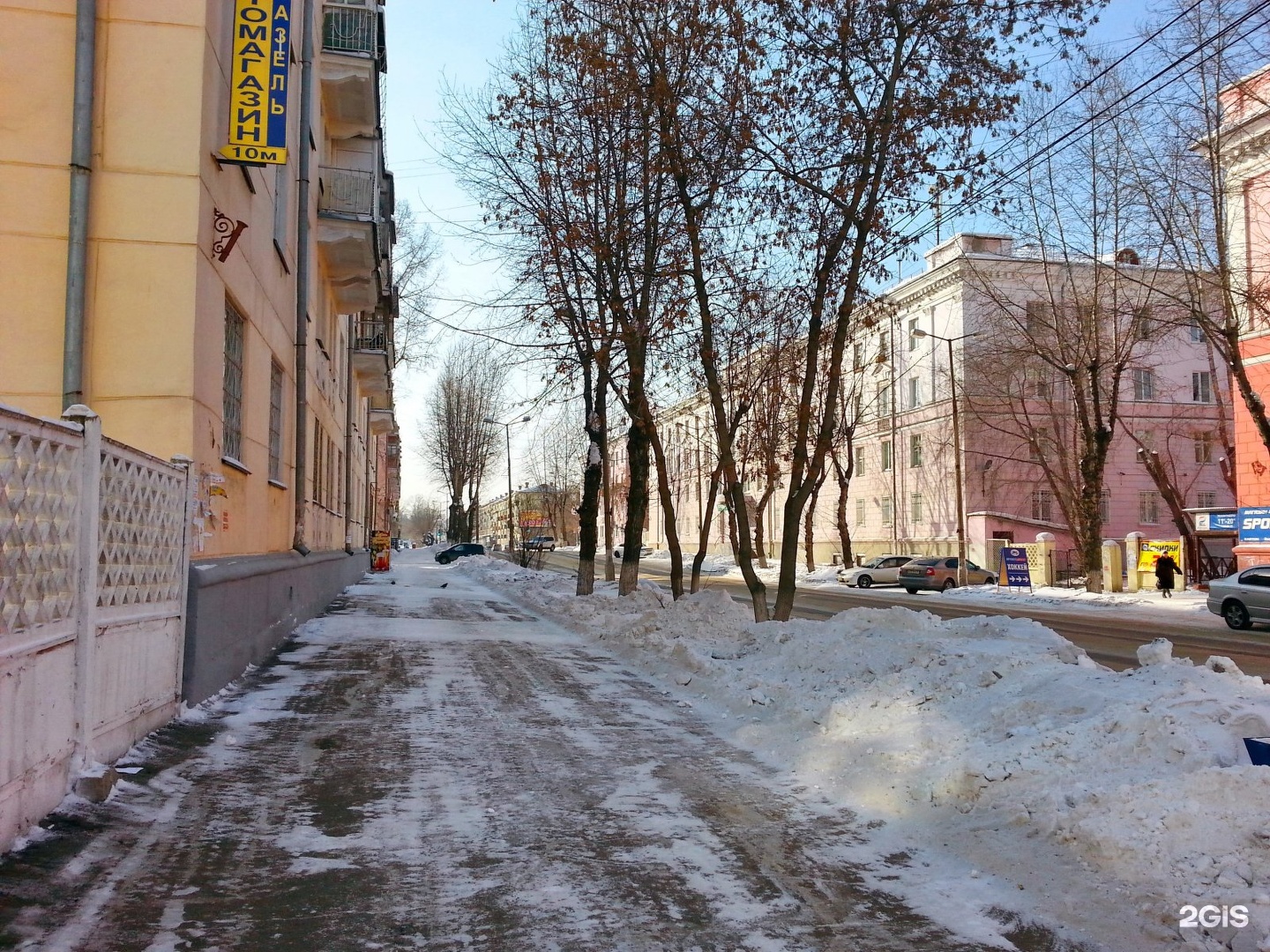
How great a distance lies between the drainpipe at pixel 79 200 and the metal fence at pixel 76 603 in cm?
194

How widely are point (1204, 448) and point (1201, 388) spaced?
3.01 metres

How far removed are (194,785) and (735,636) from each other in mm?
8045

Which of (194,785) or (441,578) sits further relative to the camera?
(441,578)

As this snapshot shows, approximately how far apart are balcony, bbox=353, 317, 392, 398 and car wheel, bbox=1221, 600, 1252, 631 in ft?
75.4

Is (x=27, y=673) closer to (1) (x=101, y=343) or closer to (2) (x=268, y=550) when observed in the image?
(1) (x=101, y=343)

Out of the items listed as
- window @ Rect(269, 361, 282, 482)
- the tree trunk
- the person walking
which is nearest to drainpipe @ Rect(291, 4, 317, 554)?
window @ Rect(269, 361, 282, 482)

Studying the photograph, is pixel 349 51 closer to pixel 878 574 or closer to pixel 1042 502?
pixel 878 574

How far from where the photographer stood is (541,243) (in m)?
17.3

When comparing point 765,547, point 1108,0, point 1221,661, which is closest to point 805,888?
point 1221,661

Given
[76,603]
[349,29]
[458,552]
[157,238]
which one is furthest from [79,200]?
[458,552]

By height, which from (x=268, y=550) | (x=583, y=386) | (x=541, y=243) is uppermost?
(x=541, y=243)

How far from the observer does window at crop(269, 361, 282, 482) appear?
13.7 meters

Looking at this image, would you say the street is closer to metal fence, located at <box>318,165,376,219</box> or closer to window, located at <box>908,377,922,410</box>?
metal fence, located at <box>318,165,376,219</box>

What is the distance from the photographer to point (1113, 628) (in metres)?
21.0
